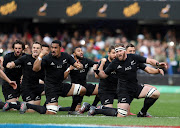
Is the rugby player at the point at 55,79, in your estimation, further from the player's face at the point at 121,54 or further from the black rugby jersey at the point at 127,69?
the player's face at the point at 121,54

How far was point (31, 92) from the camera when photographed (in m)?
11.7

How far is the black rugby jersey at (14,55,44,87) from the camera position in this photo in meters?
11.4

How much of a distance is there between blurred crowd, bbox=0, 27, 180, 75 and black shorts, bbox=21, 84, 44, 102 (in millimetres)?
9997

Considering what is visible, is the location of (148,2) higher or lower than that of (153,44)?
higher

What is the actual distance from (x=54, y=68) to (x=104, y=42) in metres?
14.6

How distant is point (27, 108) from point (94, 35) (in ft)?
52.4

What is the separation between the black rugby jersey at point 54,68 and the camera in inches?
426

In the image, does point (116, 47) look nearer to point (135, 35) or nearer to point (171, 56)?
point (171, 56)

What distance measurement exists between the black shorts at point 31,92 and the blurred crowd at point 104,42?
10.00 metres

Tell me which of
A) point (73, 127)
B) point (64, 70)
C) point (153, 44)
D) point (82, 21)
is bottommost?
point (73, 127)

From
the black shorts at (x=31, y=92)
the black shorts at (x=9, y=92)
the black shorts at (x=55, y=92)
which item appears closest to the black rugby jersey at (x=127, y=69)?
the black shorts at (x=55, y=92)

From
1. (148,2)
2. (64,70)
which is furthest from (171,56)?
(64,70)

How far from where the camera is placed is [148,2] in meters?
25.0

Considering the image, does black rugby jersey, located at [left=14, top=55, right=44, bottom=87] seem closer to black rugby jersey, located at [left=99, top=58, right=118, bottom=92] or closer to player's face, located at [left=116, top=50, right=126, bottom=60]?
black rugby jersey, located at [left=99, top=58, right=118, bottom=92]
